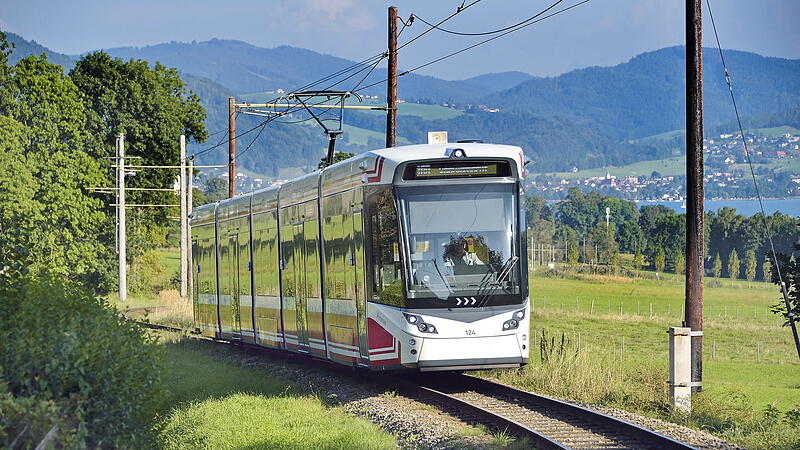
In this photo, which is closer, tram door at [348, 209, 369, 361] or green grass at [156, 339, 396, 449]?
green grass at [156, 339, 396, 449]

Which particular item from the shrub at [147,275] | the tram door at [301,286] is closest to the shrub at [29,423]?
the tram door at [301,286]

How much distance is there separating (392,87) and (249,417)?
14.9 metres

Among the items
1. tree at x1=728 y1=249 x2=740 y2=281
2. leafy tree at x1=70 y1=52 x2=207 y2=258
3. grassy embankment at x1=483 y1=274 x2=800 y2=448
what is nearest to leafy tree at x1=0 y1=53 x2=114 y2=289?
leafy tree at x1=70 y1=52 x2=207 y2=258

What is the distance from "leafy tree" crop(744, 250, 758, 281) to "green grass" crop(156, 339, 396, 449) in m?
144

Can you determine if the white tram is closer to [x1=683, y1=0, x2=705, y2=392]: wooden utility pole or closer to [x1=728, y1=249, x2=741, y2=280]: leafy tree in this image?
[x1=683, y1=0, x2=705, y2=392]: wooden utility pole

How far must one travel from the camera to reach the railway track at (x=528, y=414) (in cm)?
1198

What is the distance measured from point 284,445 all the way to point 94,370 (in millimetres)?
3252

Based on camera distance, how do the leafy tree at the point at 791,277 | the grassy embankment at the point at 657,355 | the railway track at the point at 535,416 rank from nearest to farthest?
the railway track at the point at 535,416 < the grassy embankment at the point at 657,355 < the leafy tree at the point at 791,277

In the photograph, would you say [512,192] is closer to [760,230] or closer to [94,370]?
[94,370]

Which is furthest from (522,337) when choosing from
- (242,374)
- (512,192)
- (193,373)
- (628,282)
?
(628,282)

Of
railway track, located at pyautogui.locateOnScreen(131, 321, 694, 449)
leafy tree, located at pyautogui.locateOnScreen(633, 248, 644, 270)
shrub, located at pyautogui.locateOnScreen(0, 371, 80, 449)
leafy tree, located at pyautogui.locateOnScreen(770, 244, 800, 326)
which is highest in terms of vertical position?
leafy tree, located at pyautogui.locateOnScreen(770, 244, 800, 326)

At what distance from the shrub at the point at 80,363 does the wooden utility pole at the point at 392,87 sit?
56.9 feet

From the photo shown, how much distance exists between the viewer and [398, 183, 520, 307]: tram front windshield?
15.2 m

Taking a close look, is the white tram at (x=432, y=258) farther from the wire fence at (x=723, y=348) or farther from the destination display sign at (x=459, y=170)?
the wire fence at (x=723, y=348)
